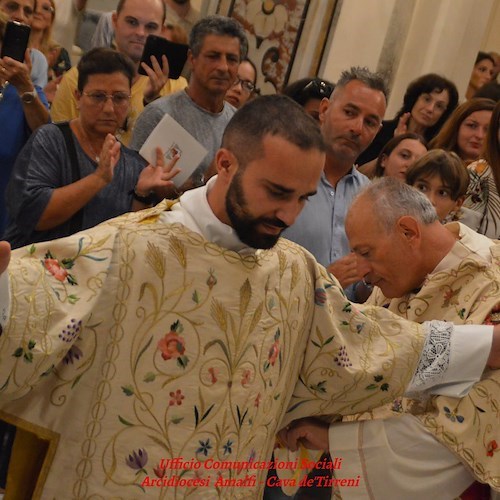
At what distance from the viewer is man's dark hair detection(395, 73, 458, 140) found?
18.4ft

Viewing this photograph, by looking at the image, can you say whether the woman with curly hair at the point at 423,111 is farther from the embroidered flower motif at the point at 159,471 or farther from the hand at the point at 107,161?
the embroidered flower motif at the point at 159,471

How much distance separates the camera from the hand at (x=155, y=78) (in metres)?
4.59

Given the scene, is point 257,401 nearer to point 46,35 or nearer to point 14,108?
point 14,108

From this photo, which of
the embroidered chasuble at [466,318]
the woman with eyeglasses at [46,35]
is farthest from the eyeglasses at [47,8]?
the embroidered chasuble at [466,318]

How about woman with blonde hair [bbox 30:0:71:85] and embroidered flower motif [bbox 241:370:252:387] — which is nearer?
embroidered flower motif [bbox 241:370:252:387]

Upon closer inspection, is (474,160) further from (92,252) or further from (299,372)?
(92,252)

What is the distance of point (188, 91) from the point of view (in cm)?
441

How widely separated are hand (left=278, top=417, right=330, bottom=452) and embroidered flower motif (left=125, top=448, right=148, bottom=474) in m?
0.66

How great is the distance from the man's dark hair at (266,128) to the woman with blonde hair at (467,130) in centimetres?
245

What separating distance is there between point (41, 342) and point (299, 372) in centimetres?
86

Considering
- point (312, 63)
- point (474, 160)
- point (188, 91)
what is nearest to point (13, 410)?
point (188, 91)

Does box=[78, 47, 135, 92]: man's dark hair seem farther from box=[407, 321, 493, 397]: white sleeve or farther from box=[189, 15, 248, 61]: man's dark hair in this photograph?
box=[407, 321, 493, 397]: white sleeve

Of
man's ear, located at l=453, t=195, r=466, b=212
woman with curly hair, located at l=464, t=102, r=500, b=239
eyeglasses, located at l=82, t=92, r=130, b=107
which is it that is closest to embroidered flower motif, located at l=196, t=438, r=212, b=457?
eyeglasses, located at l=82, t=92, r=130, b=107

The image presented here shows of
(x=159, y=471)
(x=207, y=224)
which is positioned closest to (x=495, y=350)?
(x=207, y=224)
